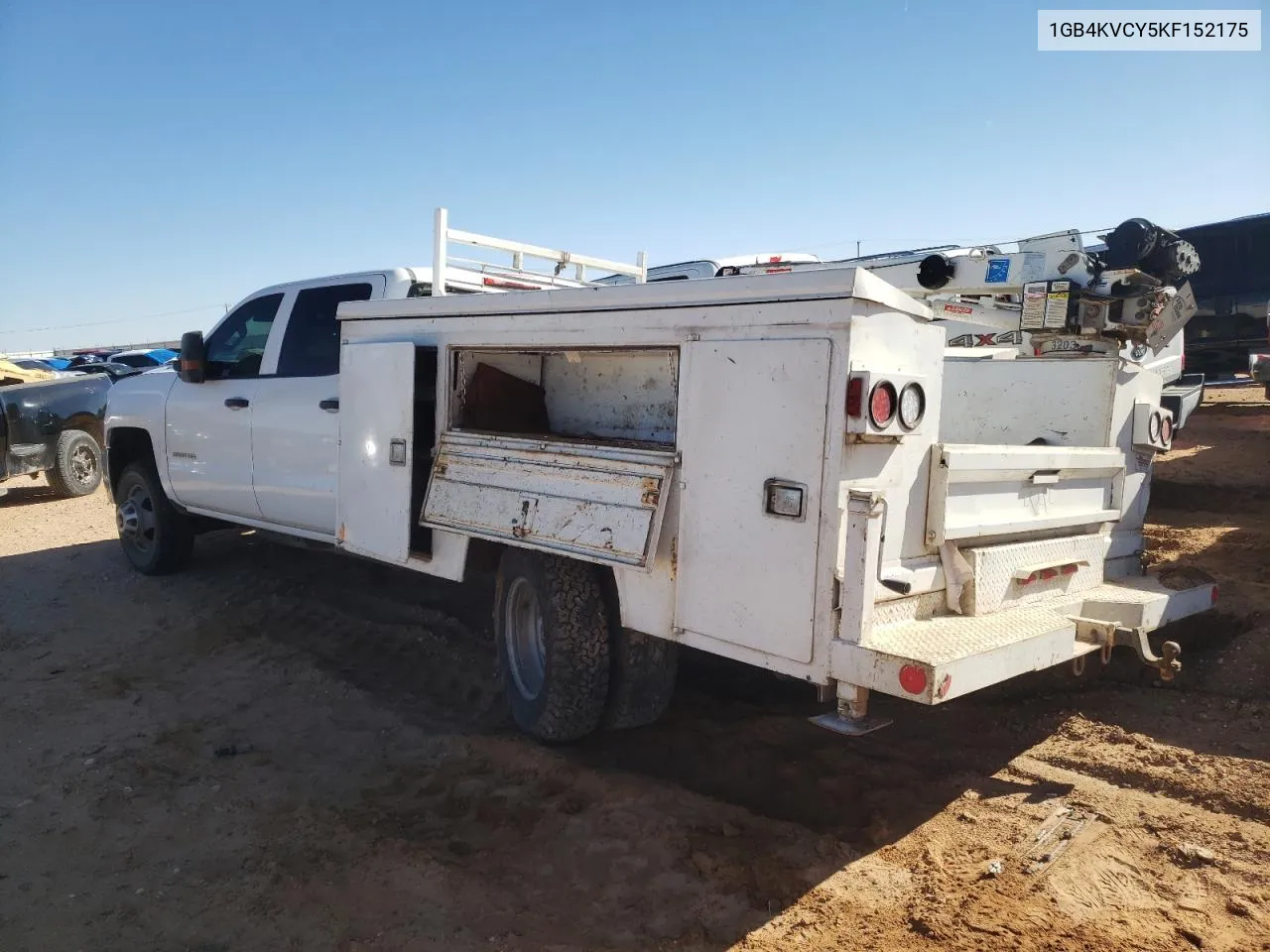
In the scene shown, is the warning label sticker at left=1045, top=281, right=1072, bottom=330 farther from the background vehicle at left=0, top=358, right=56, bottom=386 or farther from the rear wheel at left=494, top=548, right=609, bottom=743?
the background vehicle at left=0, top=358, right=56, bottom=386

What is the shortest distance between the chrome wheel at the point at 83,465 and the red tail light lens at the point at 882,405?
40.6 feet

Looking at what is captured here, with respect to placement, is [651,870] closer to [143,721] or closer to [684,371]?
[684,371]

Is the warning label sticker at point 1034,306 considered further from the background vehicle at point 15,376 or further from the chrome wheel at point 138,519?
the background vehicle at point 15,376

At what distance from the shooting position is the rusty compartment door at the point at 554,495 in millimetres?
3504

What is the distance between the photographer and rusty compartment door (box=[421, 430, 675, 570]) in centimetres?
350

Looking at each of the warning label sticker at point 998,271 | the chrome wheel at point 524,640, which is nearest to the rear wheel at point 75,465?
the chrome wheel at point 524,640

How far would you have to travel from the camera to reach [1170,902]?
116 inches

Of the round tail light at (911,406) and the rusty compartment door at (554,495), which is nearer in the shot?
the round tail light at (911,406)

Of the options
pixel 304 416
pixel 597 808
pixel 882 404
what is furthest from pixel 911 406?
pixel 304 416

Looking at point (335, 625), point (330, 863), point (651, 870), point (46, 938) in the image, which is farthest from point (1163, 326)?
point (46, 938)

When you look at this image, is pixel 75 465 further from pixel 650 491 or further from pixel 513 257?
pixel 650 491

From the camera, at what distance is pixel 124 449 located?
7.58 m

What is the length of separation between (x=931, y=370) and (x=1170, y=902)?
1894 mm

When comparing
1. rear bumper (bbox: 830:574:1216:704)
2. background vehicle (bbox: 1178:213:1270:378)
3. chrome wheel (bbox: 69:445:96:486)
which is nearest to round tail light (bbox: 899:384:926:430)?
rear bumper (bbox: 830:574:1216:704)
